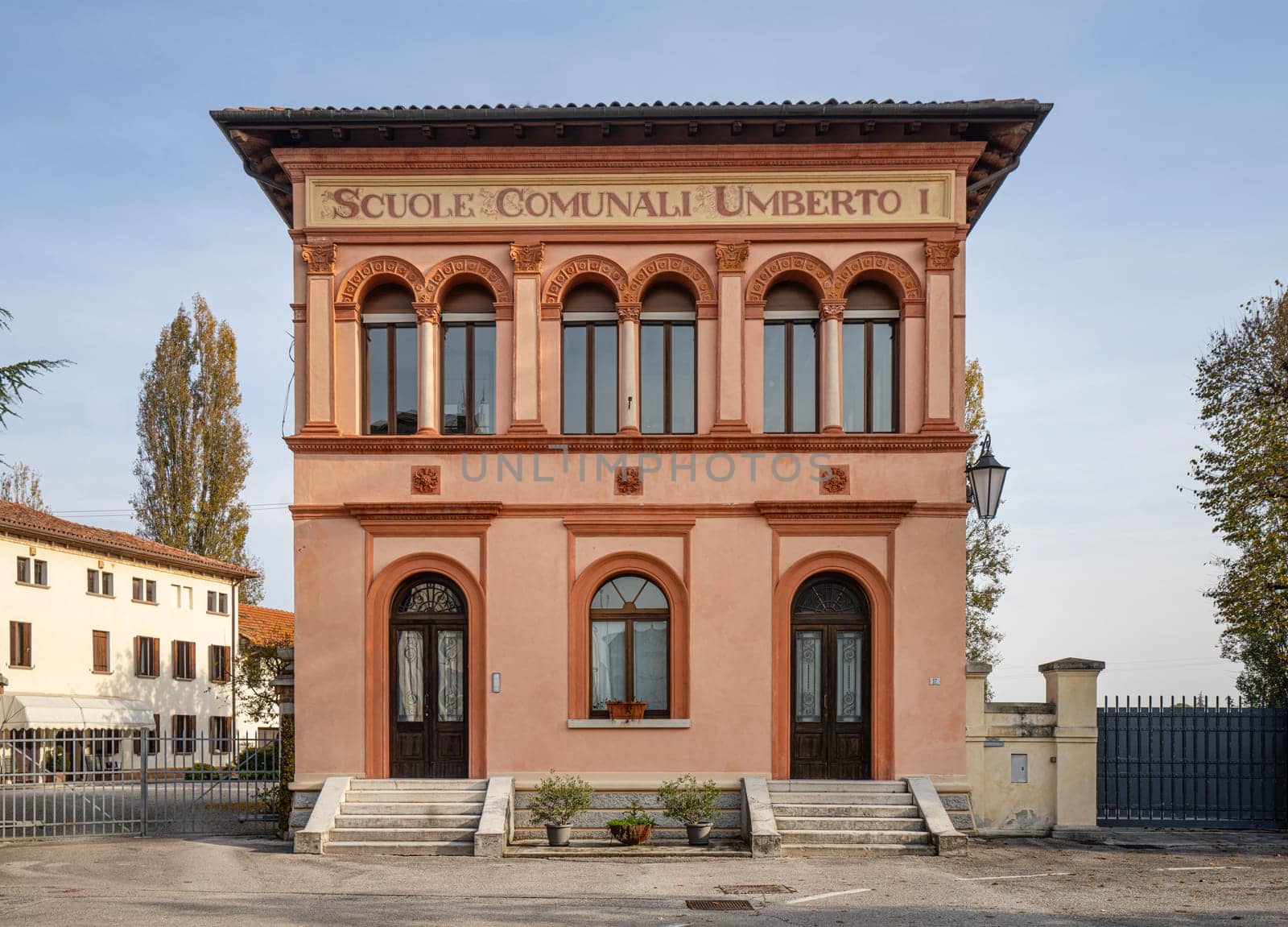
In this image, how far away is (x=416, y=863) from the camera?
15.8m

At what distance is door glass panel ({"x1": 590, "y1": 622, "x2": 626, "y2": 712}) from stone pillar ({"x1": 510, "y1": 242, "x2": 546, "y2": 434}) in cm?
301

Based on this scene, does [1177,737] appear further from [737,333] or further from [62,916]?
[62,916]

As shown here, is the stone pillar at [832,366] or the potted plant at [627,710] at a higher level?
the stone pillar at [832,366]

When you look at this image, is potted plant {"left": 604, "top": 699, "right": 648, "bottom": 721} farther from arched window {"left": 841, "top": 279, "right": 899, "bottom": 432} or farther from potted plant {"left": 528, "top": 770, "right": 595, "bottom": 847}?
arched window {"left": 841, "top": 279, "right": 899, "bottom": 432}

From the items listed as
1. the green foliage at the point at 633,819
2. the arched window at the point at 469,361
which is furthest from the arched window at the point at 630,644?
the arched window at the point at 469,361

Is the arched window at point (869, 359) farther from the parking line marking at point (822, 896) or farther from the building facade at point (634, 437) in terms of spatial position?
the parking line marking at point (822, 896)

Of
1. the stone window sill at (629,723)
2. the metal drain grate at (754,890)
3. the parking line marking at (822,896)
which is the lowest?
the metal drain grate at (754,890)

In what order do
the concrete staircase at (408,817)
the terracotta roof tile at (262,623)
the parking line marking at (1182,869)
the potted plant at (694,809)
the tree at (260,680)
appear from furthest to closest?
the terracotta roof tile at (262,623)
the tree at (260,680)
the potted plant at (694,809)
the concrete staircase at (408,817)
the parking line marking at (1182,869)

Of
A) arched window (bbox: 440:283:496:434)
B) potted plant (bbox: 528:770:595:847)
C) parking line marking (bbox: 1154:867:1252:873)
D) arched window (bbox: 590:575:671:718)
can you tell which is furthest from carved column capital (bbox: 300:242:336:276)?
parking line marking (bbox: 1154:867:1252:873)

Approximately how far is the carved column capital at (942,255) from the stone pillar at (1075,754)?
239 inches

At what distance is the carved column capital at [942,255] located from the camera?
18781 mm

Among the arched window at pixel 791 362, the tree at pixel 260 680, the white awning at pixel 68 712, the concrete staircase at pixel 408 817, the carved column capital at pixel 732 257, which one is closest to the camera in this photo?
the concrete staircase at pixel 408 817

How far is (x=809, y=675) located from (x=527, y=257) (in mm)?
7299

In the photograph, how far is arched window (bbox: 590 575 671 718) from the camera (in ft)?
61.6
